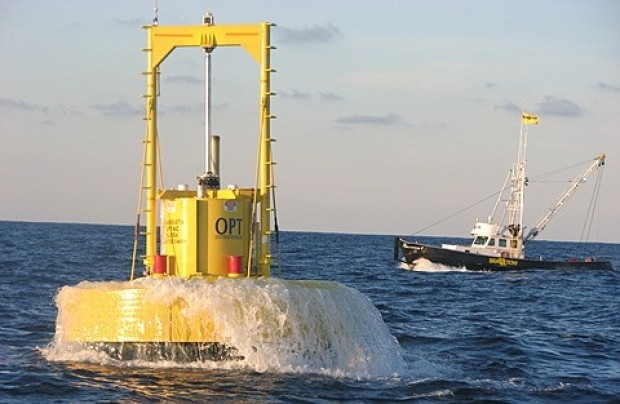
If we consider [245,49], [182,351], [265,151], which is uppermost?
[245,49]

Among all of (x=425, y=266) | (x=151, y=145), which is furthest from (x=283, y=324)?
(x=425, y=266)

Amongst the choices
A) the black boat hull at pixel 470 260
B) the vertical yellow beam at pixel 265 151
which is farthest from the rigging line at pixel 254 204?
the black boat hull at pixel 470 260

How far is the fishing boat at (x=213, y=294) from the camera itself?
55.5 ft

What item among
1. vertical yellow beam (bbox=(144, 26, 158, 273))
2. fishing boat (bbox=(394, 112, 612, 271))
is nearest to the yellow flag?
A: fishing boat (bbox=(394, 112, 612, 271))

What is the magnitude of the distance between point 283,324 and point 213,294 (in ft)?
3.67

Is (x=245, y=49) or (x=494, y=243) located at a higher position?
(x=245, y=49)

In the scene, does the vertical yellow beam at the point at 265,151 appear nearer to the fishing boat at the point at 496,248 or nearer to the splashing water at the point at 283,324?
the splashing water at the point at 283,324

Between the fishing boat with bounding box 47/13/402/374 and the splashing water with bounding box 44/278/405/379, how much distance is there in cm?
2

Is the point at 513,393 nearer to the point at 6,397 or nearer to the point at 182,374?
the point at 182,374

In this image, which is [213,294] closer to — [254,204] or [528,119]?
[254,204]

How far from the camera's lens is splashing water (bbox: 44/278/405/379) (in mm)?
16859

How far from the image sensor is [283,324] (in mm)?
16953

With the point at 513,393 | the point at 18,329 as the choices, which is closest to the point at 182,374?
the point at 513,393

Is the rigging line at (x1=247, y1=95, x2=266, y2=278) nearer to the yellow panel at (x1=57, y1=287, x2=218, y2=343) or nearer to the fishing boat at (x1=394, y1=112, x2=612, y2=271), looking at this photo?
the yellow panel at (x1=57, y1=287, x2=218, y2=343)
